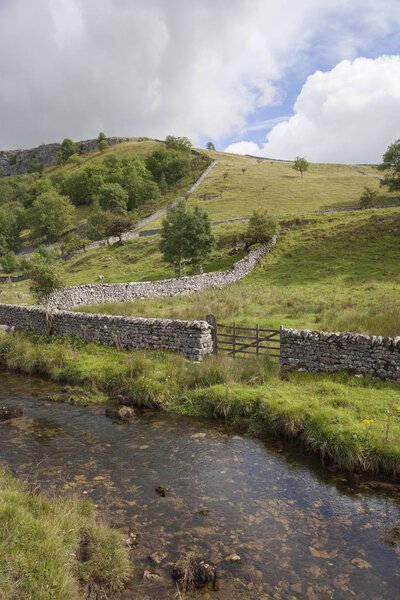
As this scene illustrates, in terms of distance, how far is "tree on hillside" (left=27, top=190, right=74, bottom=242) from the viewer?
89875 mm

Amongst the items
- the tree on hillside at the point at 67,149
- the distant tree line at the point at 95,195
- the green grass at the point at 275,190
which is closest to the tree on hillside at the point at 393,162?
the green grass at the point at 275,190

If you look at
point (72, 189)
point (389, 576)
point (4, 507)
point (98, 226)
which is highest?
point (72, 189)

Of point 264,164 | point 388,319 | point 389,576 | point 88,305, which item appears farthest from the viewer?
point 264,164

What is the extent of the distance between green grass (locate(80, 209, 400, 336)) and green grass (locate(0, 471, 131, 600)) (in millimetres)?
14517

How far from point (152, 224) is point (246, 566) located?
7265cm

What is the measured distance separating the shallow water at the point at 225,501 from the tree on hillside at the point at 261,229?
3779 centimetres

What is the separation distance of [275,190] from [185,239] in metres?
49.5

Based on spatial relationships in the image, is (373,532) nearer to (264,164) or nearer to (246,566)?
(246,566)

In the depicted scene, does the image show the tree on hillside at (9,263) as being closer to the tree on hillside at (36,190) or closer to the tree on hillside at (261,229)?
the tree on hillside at (261,229)

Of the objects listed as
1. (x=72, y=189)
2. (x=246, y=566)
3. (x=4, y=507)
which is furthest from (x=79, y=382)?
(x=72, y=189)

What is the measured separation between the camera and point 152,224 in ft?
253

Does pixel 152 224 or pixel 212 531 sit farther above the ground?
pixel 152 224

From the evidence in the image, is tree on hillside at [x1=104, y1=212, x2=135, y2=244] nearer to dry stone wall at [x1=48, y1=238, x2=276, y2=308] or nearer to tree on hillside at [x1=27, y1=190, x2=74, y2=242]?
dry stone wall at [x1=48, y1=238, x2=276, y2=308]

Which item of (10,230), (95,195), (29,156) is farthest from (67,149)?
(10,230)
